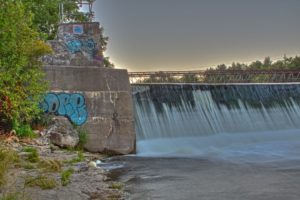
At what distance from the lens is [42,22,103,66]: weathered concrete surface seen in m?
21.0

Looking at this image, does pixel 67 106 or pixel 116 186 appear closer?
pixel 116 186

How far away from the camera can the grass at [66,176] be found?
10139 mm

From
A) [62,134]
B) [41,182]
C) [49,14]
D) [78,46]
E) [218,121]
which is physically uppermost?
[49,14]

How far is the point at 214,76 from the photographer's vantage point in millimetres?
38250

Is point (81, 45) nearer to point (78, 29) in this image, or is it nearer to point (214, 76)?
point (78, 29)

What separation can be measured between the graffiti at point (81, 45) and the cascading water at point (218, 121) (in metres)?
4.26

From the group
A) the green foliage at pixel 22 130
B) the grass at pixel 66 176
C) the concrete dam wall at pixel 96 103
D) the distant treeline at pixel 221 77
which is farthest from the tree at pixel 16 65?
the distant treeline at pixel 221 77

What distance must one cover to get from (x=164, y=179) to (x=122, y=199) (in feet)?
10.3

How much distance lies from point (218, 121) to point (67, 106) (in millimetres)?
11844

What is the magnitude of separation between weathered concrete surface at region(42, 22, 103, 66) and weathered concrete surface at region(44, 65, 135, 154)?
105 inches

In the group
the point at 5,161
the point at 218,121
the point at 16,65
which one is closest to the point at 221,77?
the point at 218,121

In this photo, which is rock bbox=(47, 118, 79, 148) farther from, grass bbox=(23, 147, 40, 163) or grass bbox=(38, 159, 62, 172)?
grass bbox=(38, 159, 62, 172)

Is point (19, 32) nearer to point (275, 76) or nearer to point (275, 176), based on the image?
point (275, 176)

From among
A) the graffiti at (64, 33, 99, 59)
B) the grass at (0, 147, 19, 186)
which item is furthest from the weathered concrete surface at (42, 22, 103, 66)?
the grass at (0, 147, 19, 186)
